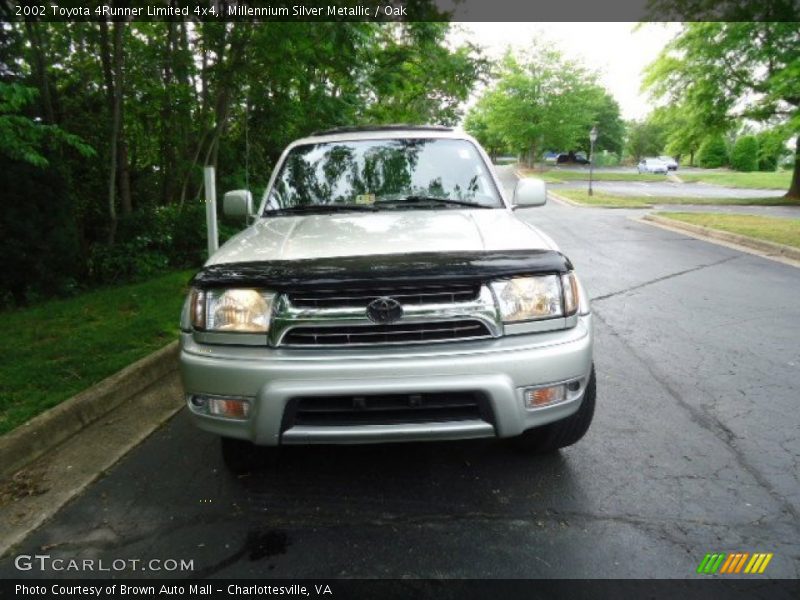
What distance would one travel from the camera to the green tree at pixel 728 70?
60.4 ft

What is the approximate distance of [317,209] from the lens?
355 centimetres

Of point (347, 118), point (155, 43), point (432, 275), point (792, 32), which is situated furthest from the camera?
point (792, 32)

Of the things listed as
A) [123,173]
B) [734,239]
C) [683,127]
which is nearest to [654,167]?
[683,127]

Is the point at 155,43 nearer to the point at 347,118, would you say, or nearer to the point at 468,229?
the point at 347,118

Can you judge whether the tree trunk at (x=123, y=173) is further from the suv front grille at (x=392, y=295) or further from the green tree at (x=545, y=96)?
the green tree at (x=545, y=96)

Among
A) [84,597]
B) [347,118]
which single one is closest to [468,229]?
[84,597]

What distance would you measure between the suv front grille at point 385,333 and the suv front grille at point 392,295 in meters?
0.09

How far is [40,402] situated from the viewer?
3547mm

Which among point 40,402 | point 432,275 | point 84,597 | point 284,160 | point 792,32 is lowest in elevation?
point 84,597

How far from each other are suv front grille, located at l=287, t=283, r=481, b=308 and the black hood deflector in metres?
0.03

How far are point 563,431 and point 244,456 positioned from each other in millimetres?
1568

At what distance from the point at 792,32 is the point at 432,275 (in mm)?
21659

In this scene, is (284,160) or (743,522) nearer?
(743,522)

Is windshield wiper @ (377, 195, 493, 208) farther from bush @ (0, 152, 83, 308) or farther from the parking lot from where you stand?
bush @ (0, 152, 83, 308)
